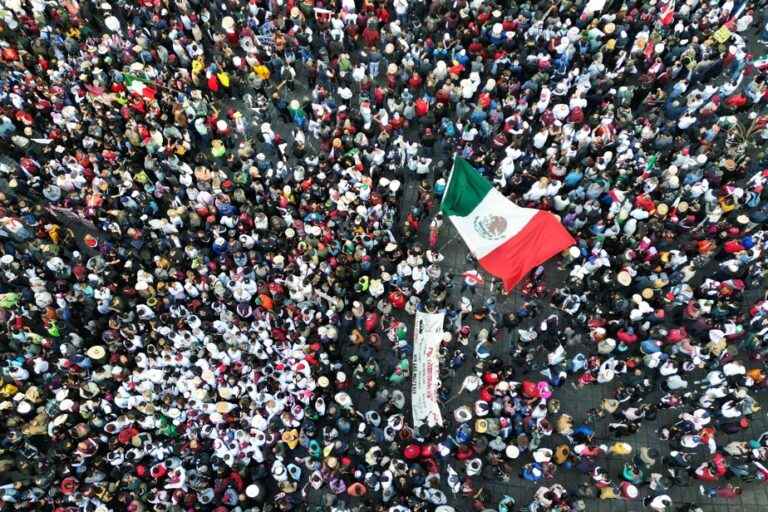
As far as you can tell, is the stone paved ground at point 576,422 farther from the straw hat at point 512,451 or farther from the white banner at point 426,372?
the white banner at point 426,372

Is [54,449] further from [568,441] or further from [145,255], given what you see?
[568,441]

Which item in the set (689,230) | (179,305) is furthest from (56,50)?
(689,230)

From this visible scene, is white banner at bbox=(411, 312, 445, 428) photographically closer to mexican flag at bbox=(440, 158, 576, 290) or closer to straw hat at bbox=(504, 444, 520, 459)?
straw hat at bbox=(504, 444, 520, 459)

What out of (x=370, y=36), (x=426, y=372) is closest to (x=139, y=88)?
(x=370, y=36)

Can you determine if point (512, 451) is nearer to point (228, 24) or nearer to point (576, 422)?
point (576, 422)

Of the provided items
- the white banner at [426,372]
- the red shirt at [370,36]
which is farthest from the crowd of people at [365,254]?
the white banner at [426,372]

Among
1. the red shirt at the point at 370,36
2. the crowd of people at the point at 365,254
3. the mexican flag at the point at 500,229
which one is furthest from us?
the red shirt at the point at 370,36

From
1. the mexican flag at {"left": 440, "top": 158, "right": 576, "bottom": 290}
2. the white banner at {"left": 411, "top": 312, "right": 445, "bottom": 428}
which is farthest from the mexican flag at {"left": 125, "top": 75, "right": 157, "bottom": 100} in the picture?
the white banner at {"left": 411, "top": 312, "right": 445, "bottom": 428}
